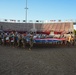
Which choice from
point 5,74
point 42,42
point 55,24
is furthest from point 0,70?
point 55,24

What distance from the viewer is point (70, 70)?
9211mm

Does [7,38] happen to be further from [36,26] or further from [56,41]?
[36,26]

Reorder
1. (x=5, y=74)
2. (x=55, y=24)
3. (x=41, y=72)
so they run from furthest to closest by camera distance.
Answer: (x=55, y=24), (x=41, y=72), (x=5, y=74)

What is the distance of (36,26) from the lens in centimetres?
6456

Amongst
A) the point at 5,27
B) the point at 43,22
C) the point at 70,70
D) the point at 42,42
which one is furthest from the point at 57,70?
the point at 43,22

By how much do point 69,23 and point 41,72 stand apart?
57.2m

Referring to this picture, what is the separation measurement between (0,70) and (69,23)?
57.3 m

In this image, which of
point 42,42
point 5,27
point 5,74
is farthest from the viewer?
point 5,27

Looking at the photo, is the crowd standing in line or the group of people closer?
the crowd standing in line

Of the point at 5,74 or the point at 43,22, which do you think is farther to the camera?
the point at 43,22

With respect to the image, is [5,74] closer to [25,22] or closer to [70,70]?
[70,70]

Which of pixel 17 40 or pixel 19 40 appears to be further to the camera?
pixel 17 40

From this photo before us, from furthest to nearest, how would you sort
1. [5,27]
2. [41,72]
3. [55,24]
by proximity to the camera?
[55,24] < [5,27] < [41,72]

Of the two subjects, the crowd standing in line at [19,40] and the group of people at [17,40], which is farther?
the group of people at [17,40]
